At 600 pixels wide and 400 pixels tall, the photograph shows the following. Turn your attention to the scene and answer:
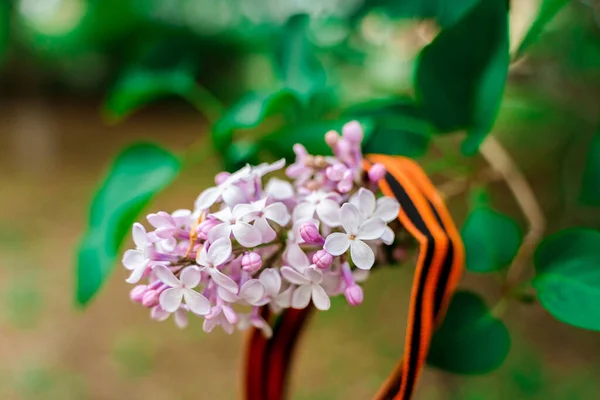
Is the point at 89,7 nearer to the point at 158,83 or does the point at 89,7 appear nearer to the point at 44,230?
the point at 44,230

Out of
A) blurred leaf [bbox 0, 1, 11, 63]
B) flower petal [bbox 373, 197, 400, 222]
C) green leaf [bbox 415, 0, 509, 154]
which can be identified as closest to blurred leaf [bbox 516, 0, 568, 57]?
green leaf [bbox 415, 0, 509, 154]

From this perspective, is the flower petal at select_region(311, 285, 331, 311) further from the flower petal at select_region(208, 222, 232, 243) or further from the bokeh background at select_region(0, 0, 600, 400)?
the bokeh background at select_region(0, 0, 600, 400)

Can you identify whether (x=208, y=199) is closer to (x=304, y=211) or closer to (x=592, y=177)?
(x=304, y=211)

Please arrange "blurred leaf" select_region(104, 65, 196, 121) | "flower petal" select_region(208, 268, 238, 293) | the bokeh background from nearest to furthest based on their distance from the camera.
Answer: "flower petal" select_region(208, 268, 238, 293), "blurred leaf" select_region(104, 65, 196, 121), the bokeh background

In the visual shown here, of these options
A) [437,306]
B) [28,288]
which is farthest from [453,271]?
[28,288]

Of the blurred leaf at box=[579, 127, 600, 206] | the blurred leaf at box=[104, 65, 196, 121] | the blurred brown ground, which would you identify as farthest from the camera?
the blurred brown ground
